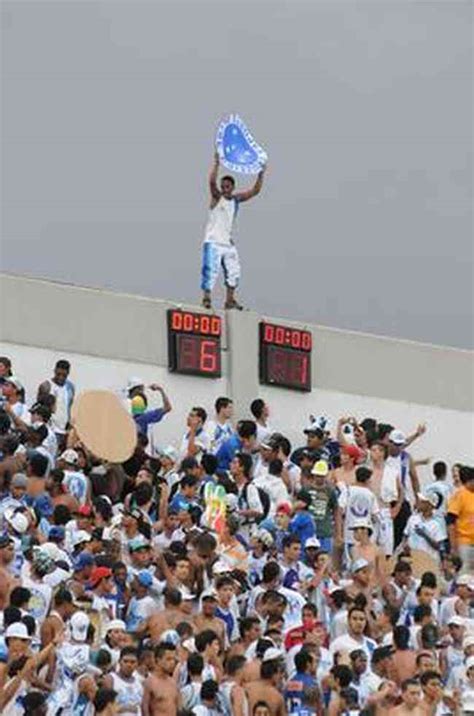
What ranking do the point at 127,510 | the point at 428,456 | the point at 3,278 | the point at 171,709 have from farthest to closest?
the point at 428,456 < the point at 3,278 < the point at 127,510 < the point at 171,709

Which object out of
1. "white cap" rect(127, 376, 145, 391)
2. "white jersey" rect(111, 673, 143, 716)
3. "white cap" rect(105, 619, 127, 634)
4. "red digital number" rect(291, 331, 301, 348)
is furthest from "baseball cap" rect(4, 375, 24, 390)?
"white jersey" rect(111, 673, 143, 716)

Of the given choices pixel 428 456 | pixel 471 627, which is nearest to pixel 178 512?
pixel 471 627

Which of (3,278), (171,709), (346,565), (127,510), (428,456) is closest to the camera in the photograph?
(171,709)

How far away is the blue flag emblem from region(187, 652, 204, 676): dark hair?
8.31m

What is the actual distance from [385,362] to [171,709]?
10.6m

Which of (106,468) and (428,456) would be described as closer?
(106,468)

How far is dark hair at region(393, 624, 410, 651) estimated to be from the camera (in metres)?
22.2

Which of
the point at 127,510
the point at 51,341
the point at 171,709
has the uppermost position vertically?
the point at 51,341

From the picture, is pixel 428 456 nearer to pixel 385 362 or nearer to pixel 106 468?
pixel 385 362

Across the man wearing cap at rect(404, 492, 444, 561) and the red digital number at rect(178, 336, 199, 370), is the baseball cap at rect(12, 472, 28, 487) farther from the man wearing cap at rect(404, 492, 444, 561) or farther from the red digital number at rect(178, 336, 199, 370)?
the red digital number at rect(178, 336, 199, 370)

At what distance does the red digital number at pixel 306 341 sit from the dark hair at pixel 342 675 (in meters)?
8.11

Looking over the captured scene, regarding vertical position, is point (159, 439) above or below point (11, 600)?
above

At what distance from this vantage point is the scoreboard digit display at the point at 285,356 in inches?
1113

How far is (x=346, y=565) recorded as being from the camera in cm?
2450
